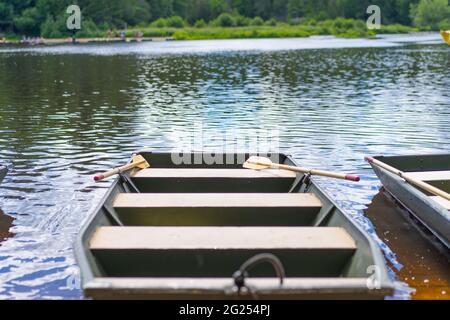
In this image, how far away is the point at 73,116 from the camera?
76.3 feet

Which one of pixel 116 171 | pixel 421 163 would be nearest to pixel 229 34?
pixel 421 163

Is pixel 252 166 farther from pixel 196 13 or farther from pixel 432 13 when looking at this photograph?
pixel 196 13

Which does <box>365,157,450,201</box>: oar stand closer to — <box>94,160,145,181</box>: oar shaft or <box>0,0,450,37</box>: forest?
<box>94,160,145,181</box>: oar shaft

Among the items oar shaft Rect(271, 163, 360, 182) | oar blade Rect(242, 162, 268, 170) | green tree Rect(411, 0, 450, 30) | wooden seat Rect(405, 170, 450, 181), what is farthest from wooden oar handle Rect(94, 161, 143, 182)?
green tree Rect(411, 0, 450, 30)

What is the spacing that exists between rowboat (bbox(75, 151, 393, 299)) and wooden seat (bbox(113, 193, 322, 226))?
0.02 meters

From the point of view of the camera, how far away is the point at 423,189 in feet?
33.7

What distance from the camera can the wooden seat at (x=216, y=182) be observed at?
1078 centimetres

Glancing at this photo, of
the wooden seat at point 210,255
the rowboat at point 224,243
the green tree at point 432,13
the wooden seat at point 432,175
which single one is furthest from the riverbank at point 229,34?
the wooden seat at point 210,255

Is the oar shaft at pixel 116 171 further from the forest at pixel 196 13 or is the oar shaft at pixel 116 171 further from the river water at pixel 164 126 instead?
the forest at pixel 196 13

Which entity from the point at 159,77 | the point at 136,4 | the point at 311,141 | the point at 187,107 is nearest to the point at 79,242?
the point at 311,141

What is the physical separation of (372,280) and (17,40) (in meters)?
133

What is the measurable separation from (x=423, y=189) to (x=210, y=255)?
4925 millimetres

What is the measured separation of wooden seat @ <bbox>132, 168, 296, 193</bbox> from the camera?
1078 centimetres

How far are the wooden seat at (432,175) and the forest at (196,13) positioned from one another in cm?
12515
